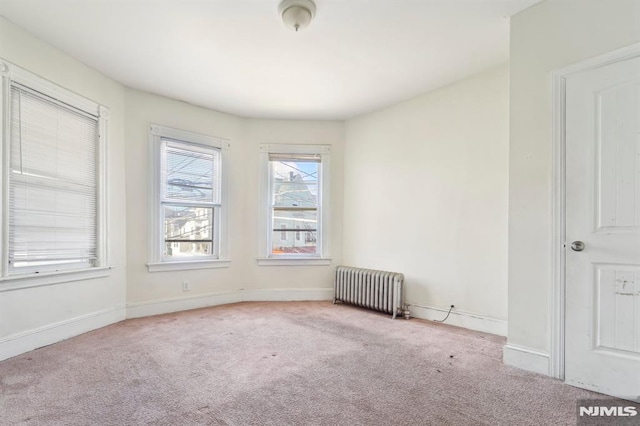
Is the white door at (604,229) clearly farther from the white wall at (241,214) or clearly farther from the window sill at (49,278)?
the window sill at (49,278)

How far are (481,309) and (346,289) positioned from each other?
166 cm

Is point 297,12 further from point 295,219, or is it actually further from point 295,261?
point 295,261

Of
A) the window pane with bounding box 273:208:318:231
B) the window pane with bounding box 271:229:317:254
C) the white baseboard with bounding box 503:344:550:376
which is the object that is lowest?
the white baseboard with bounding box 503:344:550:376

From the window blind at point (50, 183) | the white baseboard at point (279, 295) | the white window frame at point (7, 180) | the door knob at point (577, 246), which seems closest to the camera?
the door knob at point (577, 246)

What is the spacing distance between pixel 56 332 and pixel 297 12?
3.37 metres

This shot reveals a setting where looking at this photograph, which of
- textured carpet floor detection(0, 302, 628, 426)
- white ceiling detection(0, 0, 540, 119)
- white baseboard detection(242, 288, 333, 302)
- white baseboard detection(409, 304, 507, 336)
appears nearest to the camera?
textured carpet floor detection(0, 302, 628, 426)

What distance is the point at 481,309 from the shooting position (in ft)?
11.1

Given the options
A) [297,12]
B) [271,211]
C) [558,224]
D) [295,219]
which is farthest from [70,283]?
[558,224]

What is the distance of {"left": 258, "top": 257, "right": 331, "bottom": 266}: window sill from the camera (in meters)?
4.79

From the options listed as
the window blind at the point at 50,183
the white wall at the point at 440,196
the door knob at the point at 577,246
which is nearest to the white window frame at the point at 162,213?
the window blind at the point at 50,183

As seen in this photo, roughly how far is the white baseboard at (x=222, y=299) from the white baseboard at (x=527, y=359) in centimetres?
264

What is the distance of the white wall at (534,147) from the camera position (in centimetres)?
225

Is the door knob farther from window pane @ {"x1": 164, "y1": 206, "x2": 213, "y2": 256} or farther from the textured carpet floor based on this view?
window pane @ {"x1": 164, "y1": 206, "x2": 213, "y2": 256}

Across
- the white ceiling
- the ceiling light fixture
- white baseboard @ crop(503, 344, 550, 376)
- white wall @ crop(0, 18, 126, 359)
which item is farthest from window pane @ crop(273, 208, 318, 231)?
white baseboard @ crop(503, 344, 550, 376)
